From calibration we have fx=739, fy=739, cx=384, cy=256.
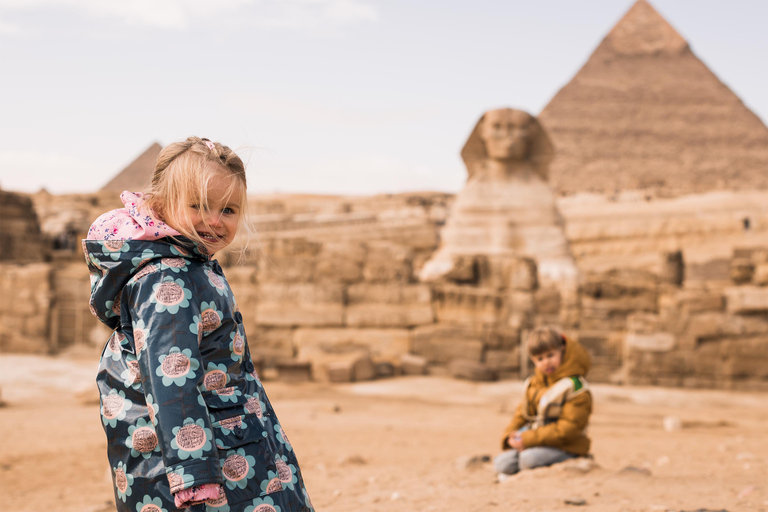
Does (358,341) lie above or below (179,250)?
below

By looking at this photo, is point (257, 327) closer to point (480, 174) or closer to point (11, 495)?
point (11, 495)

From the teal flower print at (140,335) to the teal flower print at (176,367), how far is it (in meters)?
0.07

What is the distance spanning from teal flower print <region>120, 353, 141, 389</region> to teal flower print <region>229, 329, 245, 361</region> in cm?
24

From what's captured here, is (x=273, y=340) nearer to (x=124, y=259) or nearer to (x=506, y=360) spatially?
(x=506, y=360)

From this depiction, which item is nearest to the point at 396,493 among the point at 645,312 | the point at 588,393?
the point at 588,393

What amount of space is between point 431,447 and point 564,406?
6.90 feet

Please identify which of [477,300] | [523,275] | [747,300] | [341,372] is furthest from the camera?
[523,275]

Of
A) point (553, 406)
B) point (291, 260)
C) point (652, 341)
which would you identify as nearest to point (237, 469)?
point (553, 406)

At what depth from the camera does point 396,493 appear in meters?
4.16

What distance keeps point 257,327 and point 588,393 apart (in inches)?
257

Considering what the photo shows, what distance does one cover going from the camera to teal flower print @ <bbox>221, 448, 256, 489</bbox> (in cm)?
188

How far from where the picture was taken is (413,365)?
9.50 metres

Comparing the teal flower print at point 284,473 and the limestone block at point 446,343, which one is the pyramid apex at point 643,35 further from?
the teal flower print at point 284,473

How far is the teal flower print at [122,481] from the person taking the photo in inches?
73.0
